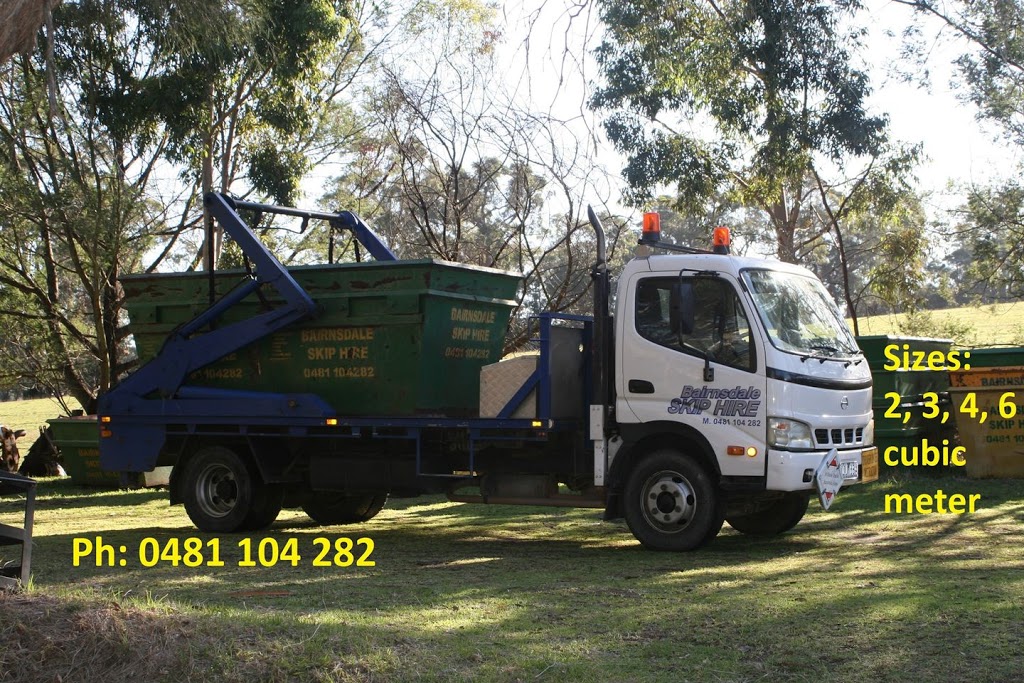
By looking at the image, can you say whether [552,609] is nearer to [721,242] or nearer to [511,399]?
[511,399]

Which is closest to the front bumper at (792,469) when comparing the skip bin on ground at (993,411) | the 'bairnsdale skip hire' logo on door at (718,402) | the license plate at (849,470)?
the license plate at (849,470)

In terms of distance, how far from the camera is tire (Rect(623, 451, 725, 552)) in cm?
1002

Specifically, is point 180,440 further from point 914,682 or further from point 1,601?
point 914,682

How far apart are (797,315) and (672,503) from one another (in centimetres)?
196

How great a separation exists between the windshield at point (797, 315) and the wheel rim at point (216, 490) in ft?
19.6

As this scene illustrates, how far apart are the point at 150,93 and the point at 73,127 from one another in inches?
64.0

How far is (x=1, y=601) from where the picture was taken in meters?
6.23

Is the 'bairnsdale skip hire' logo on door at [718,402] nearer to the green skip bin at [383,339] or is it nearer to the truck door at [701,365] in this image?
the truck door at [701,365]

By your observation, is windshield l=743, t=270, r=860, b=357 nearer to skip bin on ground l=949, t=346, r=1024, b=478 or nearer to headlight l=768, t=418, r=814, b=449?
headlight l=768, t=418, r=814, b=449

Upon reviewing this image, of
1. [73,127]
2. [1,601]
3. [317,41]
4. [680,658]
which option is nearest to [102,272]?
[73,127]

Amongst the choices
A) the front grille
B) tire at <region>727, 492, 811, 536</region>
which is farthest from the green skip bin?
the front grille

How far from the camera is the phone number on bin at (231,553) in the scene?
10211 millimetres

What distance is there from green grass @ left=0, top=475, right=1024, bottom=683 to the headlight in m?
0.98

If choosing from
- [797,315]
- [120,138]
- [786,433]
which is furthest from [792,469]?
[120,138]
